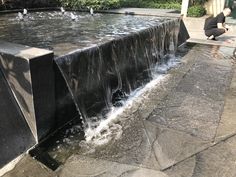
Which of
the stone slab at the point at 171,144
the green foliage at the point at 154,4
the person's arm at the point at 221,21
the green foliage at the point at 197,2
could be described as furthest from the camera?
the green foliage at the point at 197,2

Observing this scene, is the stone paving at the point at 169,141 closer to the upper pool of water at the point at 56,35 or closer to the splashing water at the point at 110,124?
the splashing water at the point at 110,124

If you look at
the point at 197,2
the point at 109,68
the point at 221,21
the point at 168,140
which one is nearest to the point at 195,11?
the point at 197,2

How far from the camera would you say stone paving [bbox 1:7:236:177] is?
11.3ft

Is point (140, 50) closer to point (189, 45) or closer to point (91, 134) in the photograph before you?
point (91, 134)

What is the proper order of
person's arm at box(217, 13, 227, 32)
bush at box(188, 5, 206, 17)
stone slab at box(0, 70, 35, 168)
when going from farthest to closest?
bush at box(188, 5, 206, 17) < person's arm at box(217, 13, 227, 32) < stone slab at box(0, 70, 35, 168)

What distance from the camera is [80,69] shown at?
4570 millimetres

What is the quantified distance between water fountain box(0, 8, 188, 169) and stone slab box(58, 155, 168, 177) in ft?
2.31

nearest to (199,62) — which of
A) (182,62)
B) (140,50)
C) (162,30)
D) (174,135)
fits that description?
(182,62)

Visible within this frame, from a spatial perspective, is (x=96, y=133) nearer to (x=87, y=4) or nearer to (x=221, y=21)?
(x=221, y=21)

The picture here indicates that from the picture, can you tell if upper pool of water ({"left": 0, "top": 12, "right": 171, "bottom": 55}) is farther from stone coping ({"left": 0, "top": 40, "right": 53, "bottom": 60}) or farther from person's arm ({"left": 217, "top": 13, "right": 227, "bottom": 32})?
person's arm ({"left": 217, "top": 13, "right": 227, "bottom": 32})

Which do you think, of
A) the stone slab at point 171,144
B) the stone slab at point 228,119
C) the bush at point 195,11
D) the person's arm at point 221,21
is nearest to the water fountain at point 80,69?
the stone slab at point 171,144

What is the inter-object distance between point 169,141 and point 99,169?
1.15 m

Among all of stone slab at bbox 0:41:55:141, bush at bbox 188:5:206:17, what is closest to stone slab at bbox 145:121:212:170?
stone slab at bbox 0:41:55:141

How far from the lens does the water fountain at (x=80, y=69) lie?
3.84 m
